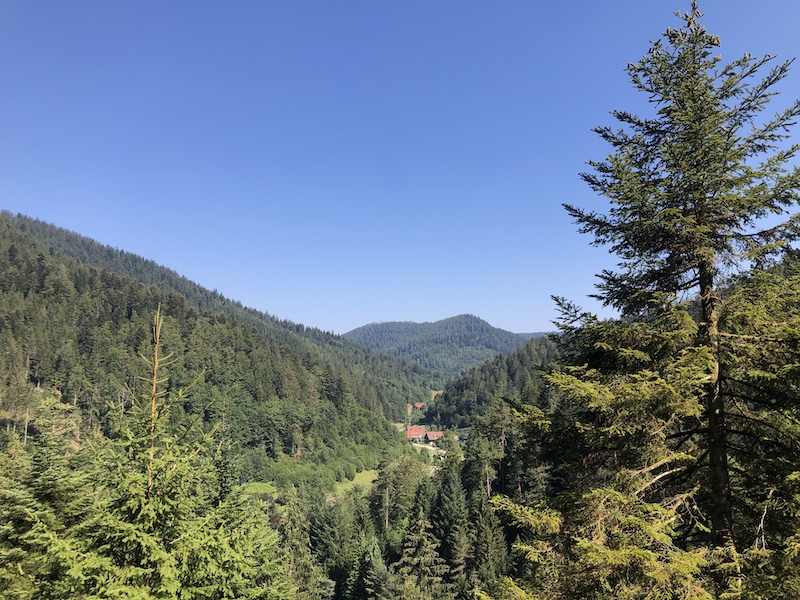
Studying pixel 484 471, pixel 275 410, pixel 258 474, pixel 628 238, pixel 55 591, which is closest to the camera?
pixel 55 591

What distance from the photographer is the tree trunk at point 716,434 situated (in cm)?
668

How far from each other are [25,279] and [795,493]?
174m

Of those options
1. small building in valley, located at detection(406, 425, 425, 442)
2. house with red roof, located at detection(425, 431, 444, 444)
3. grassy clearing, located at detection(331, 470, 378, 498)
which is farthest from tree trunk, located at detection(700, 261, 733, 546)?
small building in valley, located at detection(406, 425, 425, 442)

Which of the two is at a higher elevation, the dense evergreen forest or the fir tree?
the dense evergreen forest

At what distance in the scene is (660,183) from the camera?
740cm

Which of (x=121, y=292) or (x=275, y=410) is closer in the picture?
(x=275, y=410)

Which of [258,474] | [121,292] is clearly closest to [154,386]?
[258,474]

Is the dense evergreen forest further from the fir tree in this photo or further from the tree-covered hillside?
the tree-covered hillside

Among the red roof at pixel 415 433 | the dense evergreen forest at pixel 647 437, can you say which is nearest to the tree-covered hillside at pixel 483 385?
the red roof at pixel 415 433

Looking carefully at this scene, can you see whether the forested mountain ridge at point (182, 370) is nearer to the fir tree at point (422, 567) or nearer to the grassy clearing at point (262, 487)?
the grassy clearing at point (262, 487)

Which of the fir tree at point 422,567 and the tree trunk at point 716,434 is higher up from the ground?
the tree trunk at point 716,434

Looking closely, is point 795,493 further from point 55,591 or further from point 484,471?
point 484,471

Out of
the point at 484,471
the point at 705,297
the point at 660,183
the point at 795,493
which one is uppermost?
the point at 660,183

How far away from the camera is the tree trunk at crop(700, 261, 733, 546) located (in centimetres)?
668
